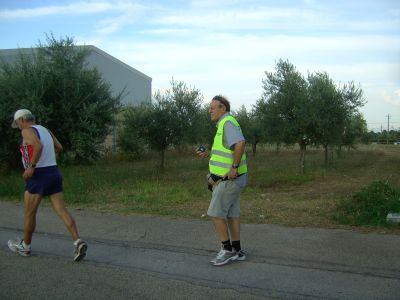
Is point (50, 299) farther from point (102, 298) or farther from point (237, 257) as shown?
point (237, 257)

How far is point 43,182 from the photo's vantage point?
571cm

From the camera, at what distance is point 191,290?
4590mm

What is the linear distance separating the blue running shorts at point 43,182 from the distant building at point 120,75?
1007 inches

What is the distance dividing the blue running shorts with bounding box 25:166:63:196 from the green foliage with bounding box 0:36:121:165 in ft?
28.5

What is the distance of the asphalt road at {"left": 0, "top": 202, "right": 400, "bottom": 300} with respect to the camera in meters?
4.54

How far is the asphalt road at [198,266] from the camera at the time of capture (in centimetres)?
454

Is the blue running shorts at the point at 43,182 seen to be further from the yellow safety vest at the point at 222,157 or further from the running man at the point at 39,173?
the yellow safety vest at the point at 222,157

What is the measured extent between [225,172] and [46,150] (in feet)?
7.22

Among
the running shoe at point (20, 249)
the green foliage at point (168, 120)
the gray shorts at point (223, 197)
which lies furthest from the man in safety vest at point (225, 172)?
the green foliage at point (168, 120)

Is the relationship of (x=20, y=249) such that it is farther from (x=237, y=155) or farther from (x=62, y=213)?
(x=237, y=155)

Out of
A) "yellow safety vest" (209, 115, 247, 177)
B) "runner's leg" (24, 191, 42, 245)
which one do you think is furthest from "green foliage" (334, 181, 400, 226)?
"runner's leg" (24, 191, 42, 245)

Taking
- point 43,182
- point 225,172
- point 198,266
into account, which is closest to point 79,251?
point 43,182

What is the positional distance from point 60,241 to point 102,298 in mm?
2585

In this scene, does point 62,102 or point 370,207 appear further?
point 62,102
